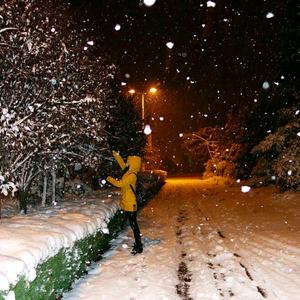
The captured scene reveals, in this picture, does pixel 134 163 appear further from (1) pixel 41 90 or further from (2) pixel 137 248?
(1) pixel 41 90

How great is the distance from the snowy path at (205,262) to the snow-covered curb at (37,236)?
2.85 ft

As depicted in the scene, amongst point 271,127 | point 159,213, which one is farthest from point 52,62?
point 271,127

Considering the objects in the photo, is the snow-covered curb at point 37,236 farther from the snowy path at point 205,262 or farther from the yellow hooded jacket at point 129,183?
the snowy path at point 205,262

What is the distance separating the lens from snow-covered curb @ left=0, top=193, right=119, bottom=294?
13.9 ft

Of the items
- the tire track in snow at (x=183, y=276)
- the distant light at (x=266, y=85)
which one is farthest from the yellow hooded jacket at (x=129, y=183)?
the distant light at (x=266, y=85)

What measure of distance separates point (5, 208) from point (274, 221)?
8365mm

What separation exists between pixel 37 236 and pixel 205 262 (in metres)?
3.73

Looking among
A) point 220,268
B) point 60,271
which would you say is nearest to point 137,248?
point 220,268

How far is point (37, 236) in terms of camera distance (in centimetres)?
553

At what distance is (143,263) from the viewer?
25.8 ft

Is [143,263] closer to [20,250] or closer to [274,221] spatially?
[20,250]

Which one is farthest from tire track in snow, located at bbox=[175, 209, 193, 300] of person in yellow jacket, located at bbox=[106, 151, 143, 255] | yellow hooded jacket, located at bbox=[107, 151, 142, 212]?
yellow hooded jacket, located at bbox=[107, 151, 142, 212]

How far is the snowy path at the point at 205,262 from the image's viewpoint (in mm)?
6176

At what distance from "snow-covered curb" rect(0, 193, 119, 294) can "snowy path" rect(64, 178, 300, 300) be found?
0.87 metres
